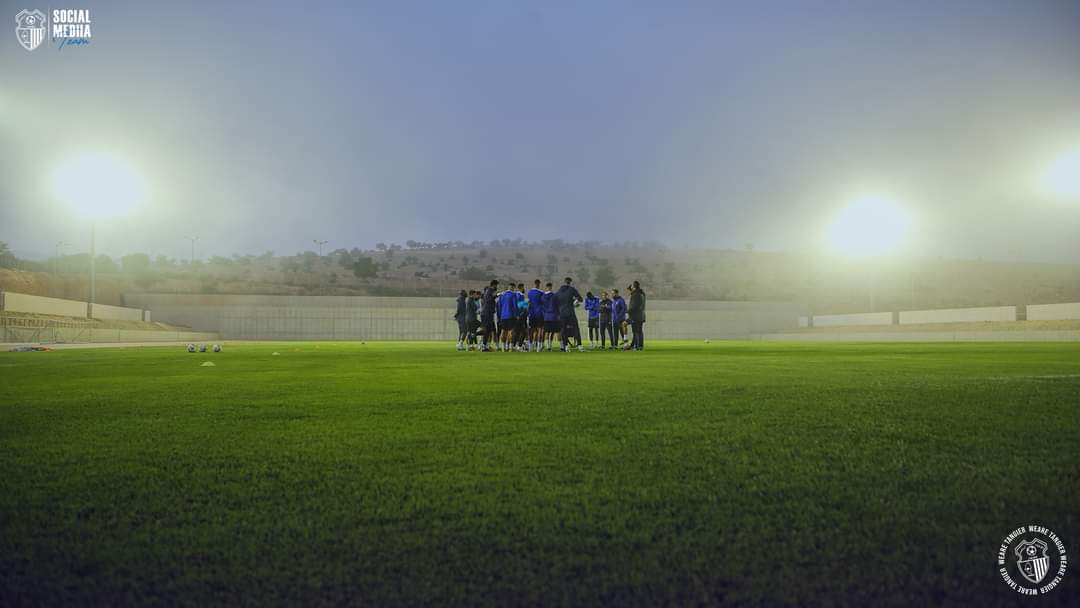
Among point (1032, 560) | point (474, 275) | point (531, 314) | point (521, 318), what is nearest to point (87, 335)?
point (521, 318)

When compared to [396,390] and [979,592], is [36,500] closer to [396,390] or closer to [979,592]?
[979,592]

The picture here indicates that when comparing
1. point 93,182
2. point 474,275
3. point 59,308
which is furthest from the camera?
point 474,275

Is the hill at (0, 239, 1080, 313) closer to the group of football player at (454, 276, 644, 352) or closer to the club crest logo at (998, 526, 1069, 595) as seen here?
the group of football player at (454, 276, 644, 352)

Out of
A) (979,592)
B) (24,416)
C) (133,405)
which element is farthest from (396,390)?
(979,592)

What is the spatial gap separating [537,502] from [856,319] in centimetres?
4604

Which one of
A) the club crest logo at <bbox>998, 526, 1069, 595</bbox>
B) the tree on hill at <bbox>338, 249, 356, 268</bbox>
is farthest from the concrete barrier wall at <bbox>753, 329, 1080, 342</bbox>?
the tree on hill at <bbox>338, 249, 356, 268</bbox>

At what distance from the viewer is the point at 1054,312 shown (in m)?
31.5

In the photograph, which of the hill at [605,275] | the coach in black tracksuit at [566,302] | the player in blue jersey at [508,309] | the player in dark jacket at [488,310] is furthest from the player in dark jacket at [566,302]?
the hill at [605,275]

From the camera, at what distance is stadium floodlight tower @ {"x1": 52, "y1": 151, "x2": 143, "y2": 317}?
3819 cm

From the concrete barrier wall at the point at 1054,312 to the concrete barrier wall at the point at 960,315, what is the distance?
0.89 metres

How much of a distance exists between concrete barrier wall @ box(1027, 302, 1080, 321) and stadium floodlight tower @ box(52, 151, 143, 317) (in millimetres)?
48730

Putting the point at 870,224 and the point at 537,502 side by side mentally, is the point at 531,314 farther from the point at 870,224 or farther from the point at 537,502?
the point at 870,224

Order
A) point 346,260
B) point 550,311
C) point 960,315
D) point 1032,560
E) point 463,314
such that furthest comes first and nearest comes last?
1. point 346,260
2. point 960,315
3. point 463,314
4. point 550,311
5. point 1032,560

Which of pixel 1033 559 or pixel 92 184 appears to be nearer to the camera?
pixel 1033 559
